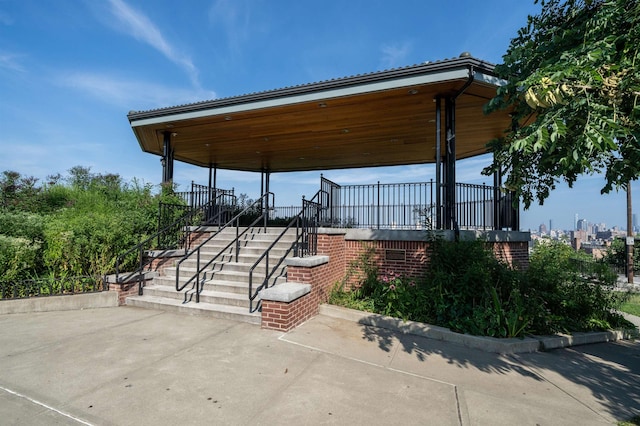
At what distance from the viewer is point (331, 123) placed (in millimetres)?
8438

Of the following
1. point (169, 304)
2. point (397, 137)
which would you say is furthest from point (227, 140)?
point (169, 304)

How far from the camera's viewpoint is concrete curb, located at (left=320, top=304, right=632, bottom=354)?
13.9 feet

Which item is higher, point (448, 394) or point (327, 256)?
point (327, 256)

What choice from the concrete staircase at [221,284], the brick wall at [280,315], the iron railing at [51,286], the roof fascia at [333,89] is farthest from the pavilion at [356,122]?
the iron railing at [51,286]

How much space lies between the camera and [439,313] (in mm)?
4941

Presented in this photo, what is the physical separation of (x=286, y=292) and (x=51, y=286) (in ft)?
14.6

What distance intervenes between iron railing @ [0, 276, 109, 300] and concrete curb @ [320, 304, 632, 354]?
4.41 metres

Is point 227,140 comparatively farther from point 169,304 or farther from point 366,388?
point 366,388

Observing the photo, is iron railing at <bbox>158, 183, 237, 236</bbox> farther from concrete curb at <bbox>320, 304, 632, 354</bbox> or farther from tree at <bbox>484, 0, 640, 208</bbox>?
tree at <bbox>484, 0, 640, 208</bbox>

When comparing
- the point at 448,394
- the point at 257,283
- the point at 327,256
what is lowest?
the point at 448,394

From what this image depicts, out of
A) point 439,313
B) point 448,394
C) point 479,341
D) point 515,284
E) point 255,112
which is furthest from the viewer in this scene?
point 255,112

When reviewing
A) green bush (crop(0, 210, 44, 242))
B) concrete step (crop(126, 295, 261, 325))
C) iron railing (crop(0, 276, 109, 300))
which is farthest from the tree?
green bush (crop(0, 210, 44, 242))

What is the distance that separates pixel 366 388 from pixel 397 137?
8.22m

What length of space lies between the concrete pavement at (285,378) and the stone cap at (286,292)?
498 mm
